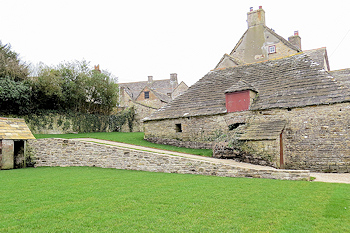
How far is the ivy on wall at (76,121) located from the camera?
24562mm

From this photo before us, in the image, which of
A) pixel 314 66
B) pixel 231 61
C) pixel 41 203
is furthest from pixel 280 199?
pixel 231 61

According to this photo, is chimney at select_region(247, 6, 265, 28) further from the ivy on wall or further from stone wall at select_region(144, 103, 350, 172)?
the ivy on wall

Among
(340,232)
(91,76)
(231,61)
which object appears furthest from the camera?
(91,76)

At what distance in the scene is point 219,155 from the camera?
49.4ft

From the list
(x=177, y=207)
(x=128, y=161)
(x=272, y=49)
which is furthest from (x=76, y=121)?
(x=177, y=207)

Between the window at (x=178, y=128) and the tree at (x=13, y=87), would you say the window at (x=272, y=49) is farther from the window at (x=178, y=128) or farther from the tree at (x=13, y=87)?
the tree at (x=13, y=87)

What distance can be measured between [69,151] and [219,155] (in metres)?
8.62

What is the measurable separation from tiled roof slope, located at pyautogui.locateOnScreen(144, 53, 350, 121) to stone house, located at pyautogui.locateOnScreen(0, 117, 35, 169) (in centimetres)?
825

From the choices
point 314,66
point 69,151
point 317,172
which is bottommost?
point 317,172

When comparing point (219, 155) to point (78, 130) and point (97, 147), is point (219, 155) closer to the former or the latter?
point (97, 147)

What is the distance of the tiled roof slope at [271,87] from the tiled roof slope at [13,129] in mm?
8119

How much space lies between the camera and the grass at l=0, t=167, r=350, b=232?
16.6 feet

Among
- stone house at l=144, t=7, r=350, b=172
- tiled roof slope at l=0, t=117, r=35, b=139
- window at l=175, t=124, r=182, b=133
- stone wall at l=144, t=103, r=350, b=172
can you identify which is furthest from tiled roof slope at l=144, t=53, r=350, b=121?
tiled roof slope at l=0, t=117, r=35, b=139

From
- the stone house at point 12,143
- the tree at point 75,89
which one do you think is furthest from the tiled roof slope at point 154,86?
the stone house at point 12,143
